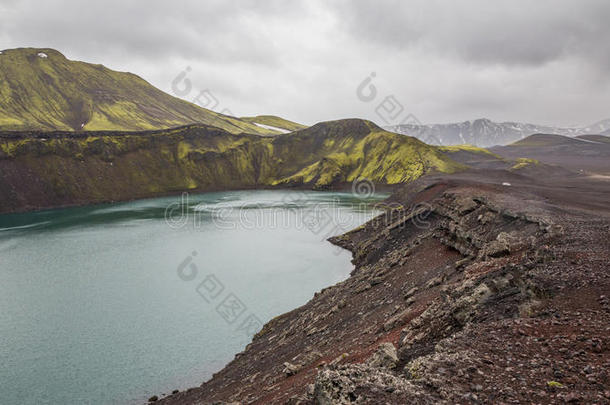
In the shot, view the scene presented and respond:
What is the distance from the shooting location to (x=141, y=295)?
1686 inches

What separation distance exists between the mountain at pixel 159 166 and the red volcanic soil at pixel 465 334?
12546cm

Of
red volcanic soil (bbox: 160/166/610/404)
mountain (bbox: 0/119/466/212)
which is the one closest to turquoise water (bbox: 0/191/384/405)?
red volcanic soil (bbox: 160/166/610/404)

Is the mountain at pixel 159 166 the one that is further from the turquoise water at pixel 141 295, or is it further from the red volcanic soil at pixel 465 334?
the red volcanic soil at pixel 465 334

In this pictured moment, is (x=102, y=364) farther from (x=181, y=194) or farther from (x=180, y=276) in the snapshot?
(x=181, y=194)

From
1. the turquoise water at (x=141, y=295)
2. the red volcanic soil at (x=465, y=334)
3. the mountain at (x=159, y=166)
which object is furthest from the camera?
the mountain at (x=159, y=166)

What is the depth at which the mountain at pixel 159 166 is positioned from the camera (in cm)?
12825

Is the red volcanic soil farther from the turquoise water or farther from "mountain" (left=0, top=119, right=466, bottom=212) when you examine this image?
"mountain" (left=0, top=119, right=466, bottom=212)

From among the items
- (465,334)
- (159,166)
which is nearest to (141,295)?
(465,334)

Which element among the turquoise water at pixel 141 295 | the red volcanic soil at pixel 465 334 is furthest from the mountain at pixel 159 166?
the red volcanic soil at pixel 465 334

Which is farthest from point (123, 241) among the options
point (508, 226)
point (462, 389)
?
point (462, 389)

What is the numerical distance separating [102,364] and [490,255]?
32.1 m

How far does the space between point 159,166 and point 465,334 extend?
175 meters

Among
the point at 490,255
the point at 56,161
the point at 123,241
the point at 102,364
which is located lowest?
the point at 102,364

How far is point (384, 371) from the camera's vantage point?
11320mm
